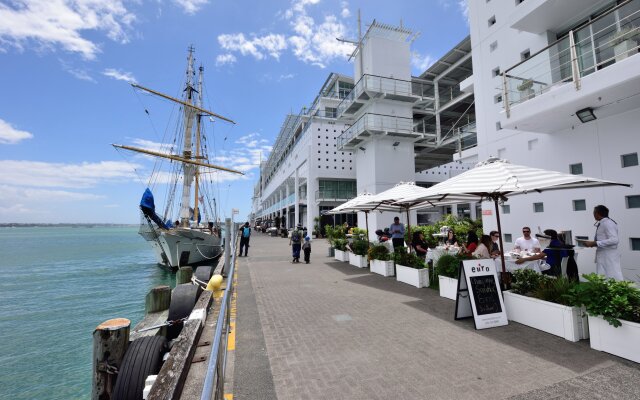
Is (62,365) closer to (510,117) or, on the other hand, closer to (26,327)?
(26,327)

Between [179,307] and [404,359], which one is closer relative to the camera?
[404,359]

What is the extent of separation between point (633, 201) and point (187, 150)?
3017 cm

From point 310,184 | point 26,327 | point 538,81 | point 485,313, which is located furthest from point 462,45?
point 26,327

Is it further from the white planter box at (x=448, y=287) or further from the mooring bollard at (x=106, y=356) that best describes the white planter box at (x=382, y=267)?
the mooring bollard at (x=106, y=356)

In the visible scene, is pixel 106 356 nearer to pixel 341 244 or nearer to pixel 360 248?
pixel 360 248

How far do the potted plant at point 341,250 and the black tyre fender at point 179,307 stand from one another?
807 cm

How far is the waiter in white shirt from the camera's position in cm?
546

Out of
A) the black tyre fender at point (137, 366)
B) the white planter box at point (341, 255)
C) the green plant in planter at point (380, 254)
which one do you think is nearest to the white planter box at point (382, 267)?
the green plant in planter at point (380, 254)

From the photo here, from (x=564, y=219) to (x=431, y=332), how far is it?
7.07 m

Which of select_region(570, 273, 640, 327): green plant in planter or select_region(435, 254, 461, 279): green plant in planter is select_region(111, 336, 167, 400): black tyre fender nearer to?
select_region(435, 254, 461, 279): green plant in planter

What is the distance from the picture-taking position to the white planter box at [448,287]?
6.62 metres

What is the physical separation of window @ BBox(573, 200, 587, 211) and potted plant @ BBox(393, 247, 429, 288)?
4.74m

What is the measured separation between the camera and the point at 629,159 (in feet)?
24.7

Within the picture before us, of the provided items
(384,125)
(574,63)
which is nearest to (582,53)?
(574,63)
